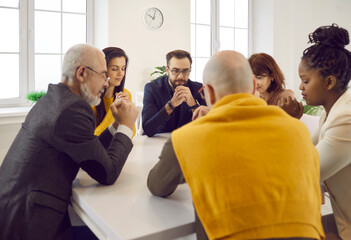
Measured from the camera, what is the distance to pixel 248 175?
94 centimetres

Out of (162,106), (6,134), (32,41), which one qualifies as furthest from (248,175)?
(32,41)

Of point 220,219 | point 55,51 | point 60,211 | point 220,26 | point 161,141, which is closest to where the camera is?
point 220,219

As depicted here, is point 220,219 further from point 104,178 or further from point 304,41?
point 304,41

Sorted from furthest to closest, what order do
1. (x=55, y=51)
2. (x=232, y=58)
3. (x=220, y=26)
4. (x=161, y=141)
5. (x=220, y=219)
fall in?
(x=220, y=26)
(x=55, y=51)
(x=161, y=141)
(x=232, y=58)
(x=220, y=219)

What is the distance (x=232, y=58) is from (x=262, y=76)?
4.95ft

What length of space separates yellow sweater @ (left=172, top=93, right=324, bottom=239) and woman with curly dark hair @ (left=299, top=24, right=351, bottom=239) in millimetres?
403

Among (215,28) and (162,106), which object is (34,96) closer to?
(162,106)

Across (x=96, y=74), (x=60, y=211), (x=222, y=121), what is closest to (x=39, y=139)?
(x=60, y=211)

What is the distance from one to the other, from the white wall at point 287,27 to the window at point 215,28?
0.26m

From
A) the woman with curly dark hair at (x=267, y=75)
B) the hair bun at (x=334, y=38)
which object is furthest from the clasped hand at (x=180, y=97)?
the hair bun at (x=334, y=38)

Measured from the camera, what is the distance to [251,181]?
937 millimetres

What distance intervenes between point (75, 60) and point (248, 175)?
0.98m

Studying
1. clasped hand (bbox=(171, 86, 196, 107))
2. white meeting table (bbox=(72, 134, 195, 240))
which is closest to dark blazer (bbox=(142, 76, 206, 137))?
clasped hand (bbox=(171, 86, 196, 107))

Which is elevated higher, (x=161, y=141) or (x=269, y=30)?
(x=269, y=30)
